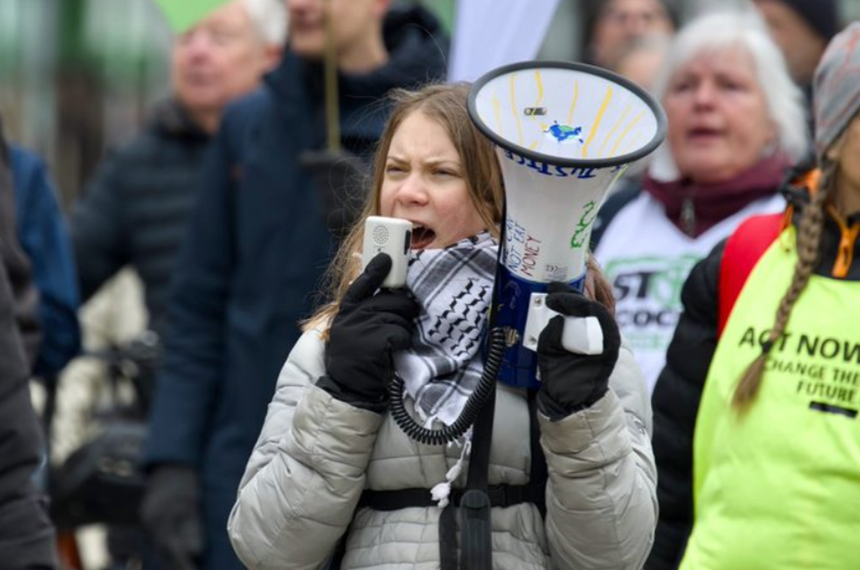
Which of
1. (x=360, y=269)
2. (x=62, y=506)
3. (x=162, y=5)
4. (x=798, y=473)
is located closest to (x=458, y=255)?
(x=360, y=269)

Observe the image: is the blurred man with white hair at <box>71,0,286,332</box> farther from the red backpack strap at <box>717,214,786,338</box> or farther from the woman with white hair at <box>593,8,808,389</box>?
the red backpack strap at <box>717,214,786,338</box>

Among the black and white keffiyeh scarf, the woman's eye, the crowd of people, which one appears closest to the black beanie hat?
the crowd of people

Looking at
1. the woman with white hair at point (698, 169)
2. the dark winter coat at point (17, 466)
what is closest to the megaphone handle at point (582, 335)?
the dark winter coat at point (17, 466)

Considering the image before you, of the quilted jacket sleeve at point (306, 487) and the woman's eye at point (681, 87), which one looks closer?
the quilted jacket sleeve at point (306, 487)

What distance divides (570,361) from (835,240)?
1.23 metres

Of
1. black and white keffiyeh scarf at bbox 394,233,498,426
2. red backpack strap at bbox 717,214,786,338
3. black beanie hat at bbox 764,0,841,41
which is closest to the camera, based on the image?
black and white keffiyeh scarf at bbox 394,233,498,426

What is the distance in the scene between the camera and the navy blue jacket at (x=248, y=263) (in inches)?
247

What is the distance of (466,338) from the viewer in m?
3.68

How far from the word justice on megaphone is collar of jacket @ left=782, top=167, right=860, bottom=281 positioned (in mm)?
1006

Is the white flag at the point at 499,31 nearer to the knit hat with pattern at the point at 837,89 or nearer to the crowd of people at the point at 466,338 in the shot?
the crowd of people at the point at 466,338

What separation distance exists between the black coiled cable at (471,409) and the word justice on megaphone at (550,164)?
0.03m

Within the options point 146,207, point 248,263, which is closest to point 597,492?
point 248,263

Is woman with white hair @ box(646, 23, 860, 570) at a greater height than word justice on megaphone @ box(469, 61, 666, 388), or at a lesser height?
lesser

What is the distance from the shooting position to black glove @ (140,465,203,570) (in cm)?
650
